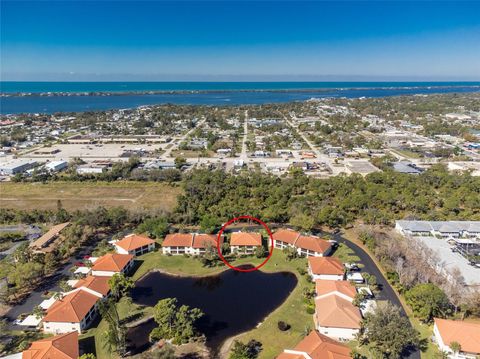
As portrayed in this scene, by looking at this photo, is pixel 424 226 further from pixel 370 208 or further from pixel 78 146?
pixel 78 146

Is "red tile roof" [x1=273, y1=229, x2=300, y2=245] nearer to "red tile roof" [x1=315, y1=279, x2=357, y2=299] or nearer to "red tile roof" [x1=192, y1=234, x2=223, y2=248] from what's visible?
"red tile roof" [x1=192, y1=234, x2=223, y2=248]

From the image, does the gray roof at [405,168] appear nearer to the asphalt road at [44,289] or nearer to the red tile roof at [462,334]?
the red tile roof at [462,334]

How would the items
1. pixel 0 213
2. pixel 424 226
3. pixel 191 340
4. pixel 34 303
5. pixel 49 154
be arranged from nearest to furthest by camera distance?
pixel 191 340, pixel 34 303, pixel 424 226, pixel 0 213, pixel 49 154

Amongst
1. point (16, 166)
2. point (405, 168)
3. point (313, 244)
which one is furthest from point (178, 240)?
point (16, 166)

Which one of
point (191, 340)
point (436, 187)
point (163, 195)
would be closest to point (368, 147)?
point (436, 187)

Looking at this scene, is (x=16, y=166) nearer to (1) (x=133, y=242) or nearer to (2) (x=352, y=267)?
(1) (x=133, y=242)

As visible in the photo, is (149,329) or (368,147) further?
(368,147)
